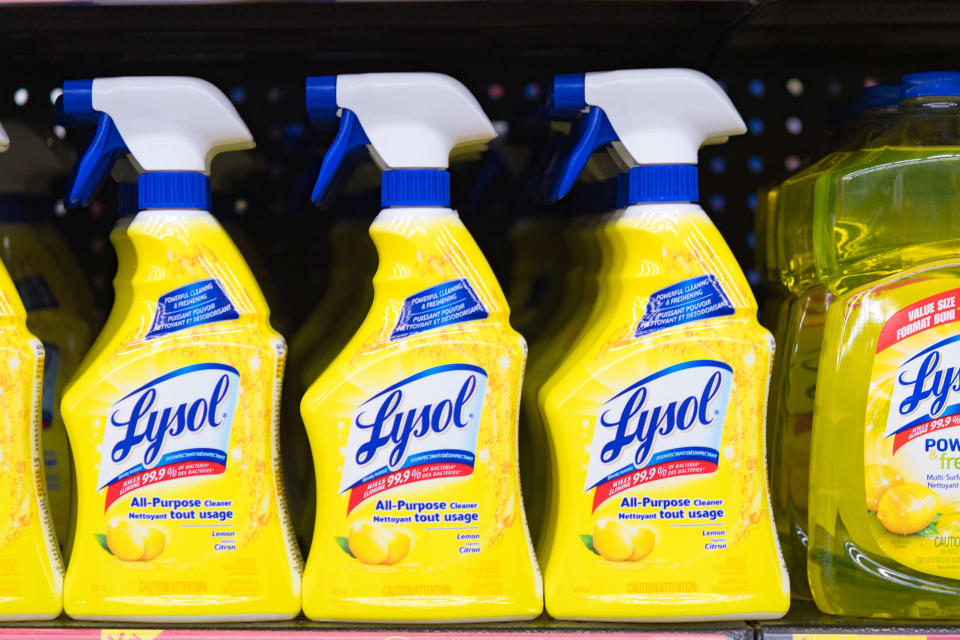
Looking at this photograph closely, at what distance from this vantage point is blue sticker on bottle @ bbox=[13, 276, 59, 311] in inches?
47.6

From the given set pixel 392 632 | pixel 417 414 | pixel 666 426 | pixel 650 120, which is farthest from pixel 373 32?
pixel 392 632

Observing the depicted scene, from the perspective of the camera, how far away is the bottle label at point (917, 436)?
982 millimetres

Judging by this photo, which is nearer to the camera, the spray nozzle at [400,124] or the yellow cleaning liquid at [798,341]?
the spray nozzle at [400,124]

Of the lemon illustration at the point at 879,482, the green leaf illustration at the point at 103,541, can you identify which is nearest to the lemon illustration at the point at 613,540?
the lemon illustration at the point at 879,482

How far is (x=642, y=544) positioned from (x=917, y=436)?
0.31 m

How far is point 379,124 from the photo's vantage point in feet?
3.26

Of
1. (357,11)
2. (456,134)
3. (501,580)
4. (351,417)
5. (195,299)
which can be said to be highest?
(357,11)

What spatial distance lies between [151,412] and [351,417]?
21 centimetres

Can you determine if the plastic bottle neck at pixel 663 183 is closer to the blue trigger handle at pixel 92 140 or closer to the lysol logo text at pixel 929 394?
the lysol logo text at pixel 929 394

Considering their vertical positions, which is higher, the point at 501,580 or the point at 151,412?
the point at 151,412

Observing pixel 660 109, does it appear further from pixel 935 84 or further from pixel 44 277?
pixel 44 277

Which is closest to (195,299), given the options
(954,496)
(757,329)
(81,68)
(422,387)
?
(422,387)

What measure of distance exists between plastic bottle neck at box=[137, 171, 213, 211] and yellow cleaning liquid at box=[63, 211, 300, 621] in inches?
0.4

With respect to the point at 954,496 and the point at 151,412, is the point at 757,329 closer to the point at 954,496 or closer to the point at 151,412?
the point at 954,496
